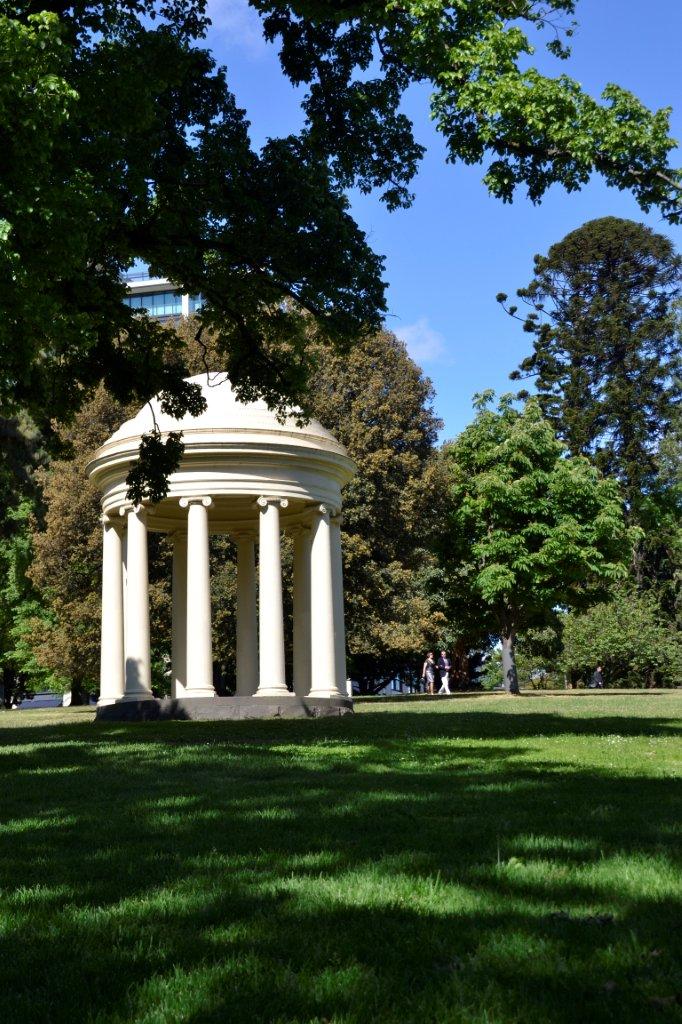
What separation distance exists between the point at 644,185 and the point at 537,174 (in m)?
1.87

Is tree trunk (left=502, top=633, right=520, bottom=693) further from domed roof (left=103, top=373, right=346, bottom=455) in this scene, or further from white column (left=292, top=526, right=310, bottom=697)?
domed roof (left=103, top=373, right=346, bottom=455)

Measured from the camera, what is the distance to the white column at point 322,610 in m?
33.2

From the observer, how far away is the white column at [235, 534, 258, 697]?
122ft

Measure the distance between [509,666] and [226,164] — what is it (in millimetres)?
32947

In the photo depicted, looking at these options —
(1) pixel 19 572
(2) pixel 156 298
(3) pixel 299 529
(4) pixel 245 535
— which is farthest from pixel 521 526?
(2) pixel 156 298

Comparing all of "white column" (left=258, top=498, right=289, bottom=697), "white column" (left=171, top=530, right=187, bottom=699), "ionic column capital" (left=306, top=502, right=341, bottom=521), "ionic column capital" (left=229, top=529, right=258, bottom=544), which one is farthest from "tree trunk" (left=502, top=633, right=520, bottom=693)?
"white column" (left=258, top=498, right=289, bottom=697)

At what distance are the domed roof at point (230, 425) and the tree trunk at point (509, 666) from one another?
743 inches

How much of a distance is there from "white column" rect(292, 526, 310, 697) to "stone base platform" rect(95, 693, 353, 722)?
3690 millimetres

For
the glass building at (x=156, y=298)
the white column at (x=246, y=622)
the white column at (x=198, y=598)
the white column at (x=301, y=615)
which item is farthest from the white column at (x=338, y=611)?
the glass building at (x=156, y=298)

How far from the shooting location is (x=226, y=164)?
20844 mm

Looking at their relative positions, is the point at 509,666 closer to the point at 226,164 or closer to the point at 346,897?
the point at 226,164

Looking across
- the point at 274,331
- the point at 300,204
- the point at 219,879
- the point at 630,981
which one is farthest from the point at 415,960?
the point at 274,331

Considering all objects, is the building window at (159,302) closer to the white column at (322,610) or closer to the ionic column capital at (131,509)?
the ionic column capital at (131,509)

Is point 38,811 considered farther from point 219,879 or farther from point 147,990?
point 147,990
